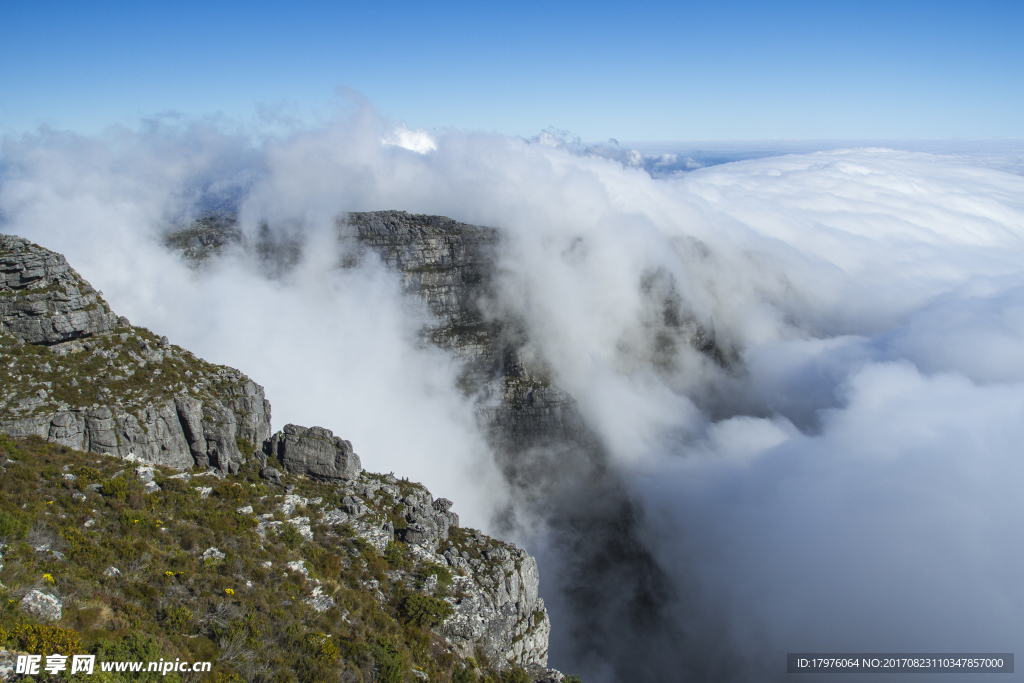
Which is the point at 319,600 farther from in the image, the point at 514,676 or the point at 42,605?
the point at 514,676

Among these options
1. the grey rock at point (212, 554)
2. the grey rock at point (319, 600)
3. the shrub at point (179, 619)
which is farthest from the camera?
the grey rock at point (319, 600)

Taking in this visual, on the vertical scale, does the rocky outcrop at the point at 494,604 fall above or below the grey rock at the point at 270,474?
below

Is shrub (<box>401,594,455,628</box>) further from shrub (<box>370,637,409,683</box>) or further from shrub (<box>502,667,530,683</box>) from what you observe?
shrub (<box>502,667,530,683</box>)

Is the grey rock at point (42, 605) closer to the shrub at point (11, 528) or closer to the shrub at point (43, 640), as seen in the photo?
the shrub at point (43, 640)

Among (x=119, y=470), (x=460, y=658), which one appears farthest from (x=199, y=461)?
(x=460, y=658)

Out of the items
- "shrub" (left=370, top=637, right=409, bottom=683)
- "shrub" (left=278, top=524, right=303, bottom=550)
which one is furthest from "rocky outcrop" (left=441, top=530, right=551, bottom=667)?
"shrub" (left=278, top=524, right=303, bottom=550)

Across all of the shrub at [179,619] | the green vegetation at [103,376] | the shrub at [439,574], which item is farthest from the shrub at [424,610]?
the green vegetation at [103,376]

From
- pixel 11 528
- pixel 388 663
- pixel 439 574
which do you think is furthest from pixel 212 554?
pixel 439 574
